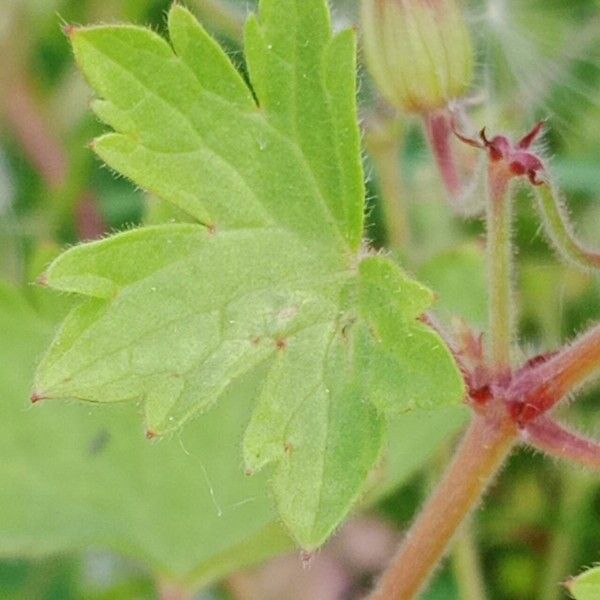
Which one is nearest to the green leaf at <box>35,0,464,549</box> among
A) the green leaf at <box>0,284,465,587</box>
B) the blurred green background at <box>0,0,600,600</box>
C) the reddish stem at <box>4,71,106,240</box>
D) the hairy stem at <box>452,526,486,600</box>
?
the green leaf at <box>0,284,465,587</box>

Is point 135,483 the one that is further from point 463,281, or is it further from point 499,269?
point 499,269

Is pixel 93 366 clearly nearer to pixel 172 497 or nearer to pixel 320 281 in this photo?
pixel 320 281

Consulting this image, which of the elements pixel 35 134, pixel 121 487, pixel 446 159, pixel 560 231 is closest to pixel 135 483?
pixel 121 487

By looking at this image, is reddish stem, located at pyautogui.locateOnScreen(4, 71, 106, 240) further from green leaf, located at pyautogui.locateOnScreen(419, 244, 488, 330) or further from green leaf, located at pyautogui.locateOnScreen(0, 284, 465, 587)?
green leaf, located at pyautogui.locateOnScreen(419, 244, 488, 330)

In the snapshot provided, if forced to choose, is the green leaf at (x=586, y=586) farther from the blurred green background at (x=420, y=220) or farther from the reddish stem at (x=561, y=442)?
the blurred green background at (x=420, y=220)

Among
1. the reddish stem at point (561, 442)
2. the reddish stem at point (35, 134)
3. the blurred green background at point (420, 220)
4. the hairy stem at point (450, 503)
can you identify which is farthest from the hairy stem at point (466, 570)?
the reddish stem at point (35, 134)

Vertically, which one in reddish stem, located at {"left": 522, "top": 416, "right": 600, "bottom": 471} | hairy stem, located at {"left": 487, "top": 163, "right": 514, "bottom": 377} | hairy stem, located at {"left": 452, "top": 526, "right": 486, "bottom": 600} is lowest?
hairy stem, located at {"left": 452, "top": 526, "right": 486, "bottom": 600}
